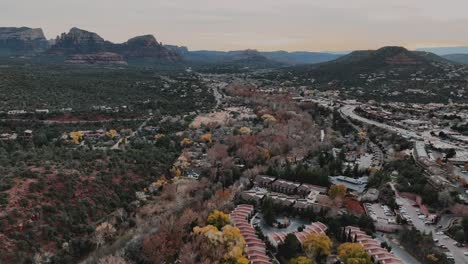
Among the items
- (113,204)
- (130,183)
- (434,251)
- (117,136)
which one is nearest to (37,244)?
(113,204)

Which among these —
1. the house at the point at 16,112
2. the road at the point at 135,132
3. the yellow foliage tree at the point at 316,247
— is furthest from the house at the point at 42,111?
the yellow foliage tree at the point at 316,247

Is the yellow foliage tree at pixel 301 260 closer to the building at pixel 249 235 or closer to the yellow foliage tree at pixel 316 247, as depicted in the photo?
the yellow foliage tree at pixel 316 247

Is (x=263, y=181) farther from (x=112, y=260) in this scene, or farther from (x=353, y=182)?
(x=112, y=260)

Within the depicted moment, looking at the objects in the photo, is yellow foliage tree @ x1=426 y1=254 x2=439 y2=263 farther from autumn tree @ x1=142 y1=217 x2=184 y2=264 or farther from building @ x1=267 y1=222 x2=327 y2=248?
autumn tree @ x1=142 y1=217 x2=184 y2=264

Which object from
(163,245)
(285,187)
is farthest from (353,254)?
(285,187)

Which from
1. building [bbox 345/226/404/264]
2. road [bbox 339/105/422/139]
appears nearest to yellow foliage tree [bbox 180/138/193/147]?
building [bbox 345/226/404/264]

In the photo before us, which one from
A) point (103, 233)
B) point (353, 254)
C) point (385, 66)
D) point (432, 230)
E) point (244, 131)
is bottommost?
point (103, 233)
